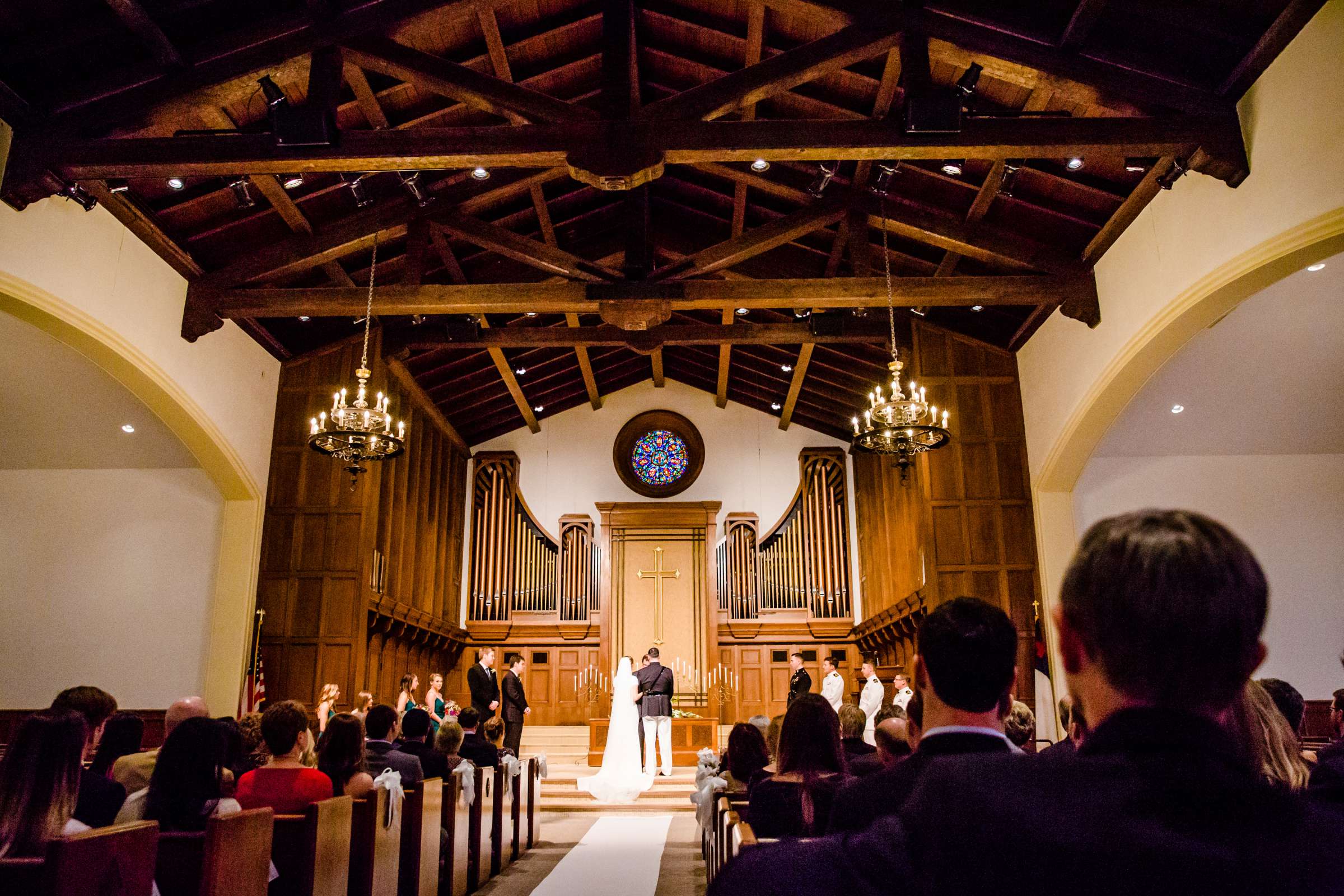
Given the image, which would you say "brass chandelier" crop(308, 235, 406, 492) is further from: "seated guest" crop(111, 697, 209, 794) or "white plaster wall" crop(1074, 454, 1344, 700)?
"white plaster wall" crop(1074, 454, 1344, 700)

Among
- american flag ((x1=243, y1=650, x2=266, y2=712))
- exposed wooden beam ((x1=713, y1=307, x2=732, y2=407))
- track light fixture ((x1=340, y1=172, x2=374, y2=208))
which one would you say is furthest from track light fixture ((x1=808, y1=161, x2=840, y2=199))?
american flag ((x1=243, y1=650, x2=266, y2=712))

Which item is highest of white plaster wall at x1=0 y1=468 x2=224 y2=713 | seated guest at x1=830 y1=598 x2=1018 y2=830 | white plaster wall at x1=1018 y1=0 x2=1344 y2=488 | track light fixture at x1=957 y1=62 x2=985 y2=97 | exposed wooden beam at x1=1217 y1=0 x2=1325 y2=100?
track light fixture at x1=957 y1=62 x2=985 y2=97

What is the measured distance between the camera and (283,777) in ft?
12.1

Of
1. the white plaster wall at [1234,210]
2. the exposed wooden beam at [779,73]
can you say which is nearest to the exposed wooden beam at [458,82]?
the exposed wooden beam at [779,73]

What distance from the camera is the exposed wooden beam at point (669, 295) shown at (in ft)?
27.2

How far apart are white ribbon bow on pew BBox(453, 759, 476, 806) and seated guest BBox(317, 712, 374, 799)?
1.38m

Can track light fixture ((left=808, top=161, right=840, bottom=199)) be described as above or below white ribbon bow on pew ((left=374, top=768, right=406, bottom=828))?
above

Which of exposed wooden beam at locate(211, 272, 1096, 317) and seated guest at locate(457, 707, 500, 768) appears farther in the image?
exposed wooden beam at locate(211, 272, 1096, 317)

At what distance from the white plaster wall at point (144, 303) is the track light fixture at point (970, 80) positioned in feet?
21.2

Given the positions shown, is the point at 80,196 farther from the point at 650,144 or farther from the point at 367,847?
the point at 367,847

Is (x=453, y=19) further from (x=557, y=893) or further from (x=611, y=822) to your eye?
(x=611, y=822)

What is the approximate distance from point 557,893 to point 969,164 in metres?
6.33

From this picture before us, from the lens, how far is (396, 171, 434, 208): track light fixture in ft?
26.8

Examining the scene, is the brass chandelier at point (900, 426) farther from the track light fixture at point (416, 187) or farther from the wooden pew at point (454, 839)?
the track light fixture at point (416, 187)
